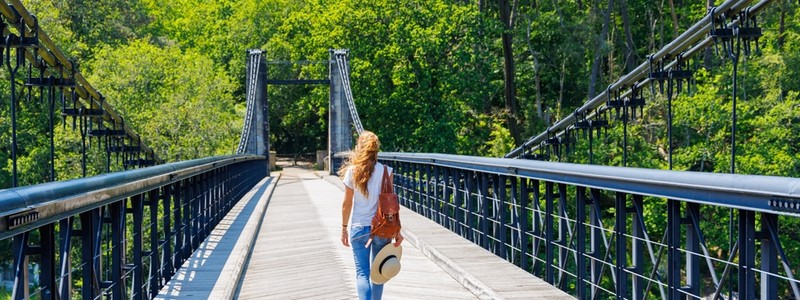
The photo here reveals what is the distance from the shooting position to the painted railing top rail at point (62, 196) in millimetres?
4129

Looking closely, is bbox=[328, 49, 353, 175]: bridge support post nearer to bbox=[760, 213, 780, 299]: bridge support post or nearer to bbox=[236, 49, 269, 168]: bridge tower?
bbox=[236, 49, 269, 168]: bridge tower

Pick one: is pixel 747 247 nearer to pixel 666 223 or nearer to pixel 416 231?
pixel 666 223

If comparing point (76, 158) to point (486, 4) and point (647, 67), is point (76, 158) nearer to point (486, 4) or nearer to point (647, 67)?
point (486, 4)

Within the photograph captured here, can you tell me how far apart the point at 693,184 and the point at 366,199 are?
2570 mm

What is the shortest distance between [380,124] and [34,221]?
4119 centimetres

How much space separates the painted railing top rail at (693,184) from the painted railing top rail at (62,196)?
2.90 m

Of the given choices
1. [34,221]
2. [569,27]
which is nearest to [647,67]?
Answer: [34,221]

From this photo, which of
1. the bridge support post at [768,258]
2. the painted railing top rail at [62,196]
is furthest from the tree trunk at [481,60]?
the bridge support post at [768,258]

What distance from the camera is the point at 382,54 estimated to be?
147ft

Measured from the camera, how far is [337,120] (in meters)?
45.1

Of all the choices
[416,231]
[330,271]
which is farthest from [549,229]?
[416,231]

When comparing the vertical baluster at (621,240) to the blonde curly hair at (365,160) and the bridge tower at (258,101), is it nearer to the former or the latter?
the blonde curly hair at (365,160)

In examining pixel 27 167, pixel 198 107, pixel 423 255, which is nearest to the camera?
pixel 423 255

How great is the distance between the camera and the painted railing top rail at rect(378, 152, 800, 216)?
4.44 metres
